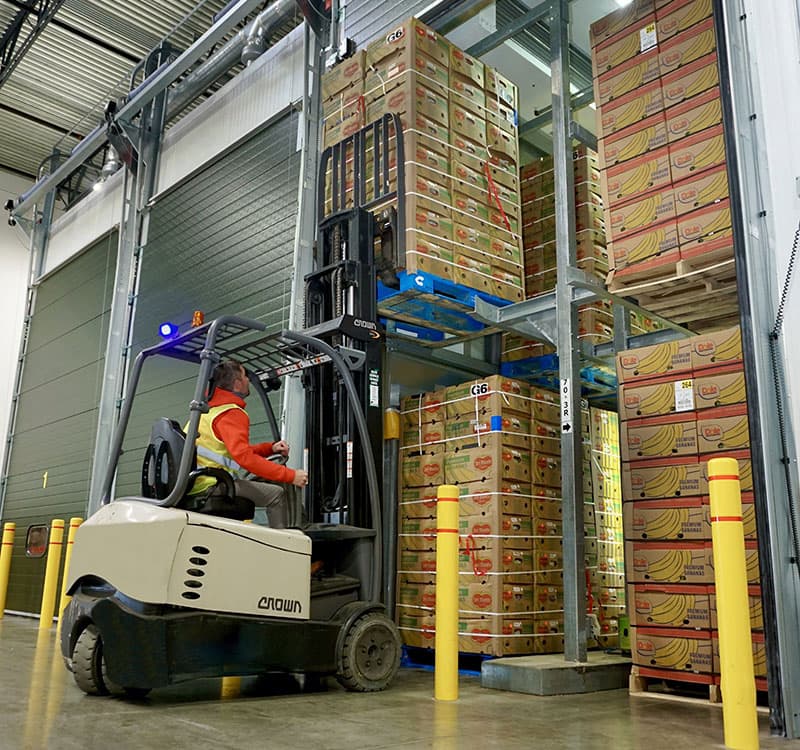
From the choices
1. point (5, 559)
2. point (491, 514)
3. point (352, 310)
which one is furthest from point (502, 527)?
point (5, 559)

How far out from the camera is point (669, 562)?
538 centimetres

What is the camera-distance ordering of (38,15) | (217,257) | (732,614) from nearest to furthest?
(732,614) < (217,257) < (38,15)

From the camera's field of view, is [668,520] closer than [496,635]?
Yes

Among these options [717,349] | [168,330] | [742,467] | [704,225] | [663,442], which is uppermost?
[704,225]

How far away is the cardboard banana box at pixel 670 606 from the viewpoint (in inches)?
203

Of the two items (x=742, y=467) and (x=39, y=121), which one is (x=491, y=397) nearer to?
(x=742, y=467)

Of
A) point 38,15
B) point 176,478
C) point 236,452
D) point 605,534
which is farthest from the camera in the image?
point 38,15

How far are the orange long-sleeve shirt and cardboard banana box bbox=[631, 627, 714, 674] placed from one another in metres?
2.63

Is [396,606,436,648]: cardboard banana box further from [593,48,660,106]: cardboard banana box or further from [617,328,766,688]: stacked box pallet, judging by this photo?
[593,48,660,106]: cardboard banana box

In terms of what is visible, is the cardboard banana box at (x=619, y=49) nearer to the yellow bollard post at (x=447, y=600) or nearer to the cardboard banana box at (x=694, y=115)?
the cardboard banana box at (x=694, y=115)

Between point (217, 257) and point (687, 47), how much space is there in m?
6.09

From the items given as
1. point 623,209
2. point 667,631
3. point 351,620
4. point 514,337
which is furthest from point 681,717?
point 514,337

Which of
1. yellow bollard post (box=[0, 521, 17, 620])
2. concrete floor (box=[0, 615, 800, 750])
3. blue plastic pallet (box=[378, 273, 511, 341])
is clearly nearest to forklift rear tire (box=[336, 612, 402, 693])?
concrete floor (box=[0, 615, 800, 750])

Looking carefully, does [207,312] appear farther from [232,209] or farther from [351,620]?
[351,620]
